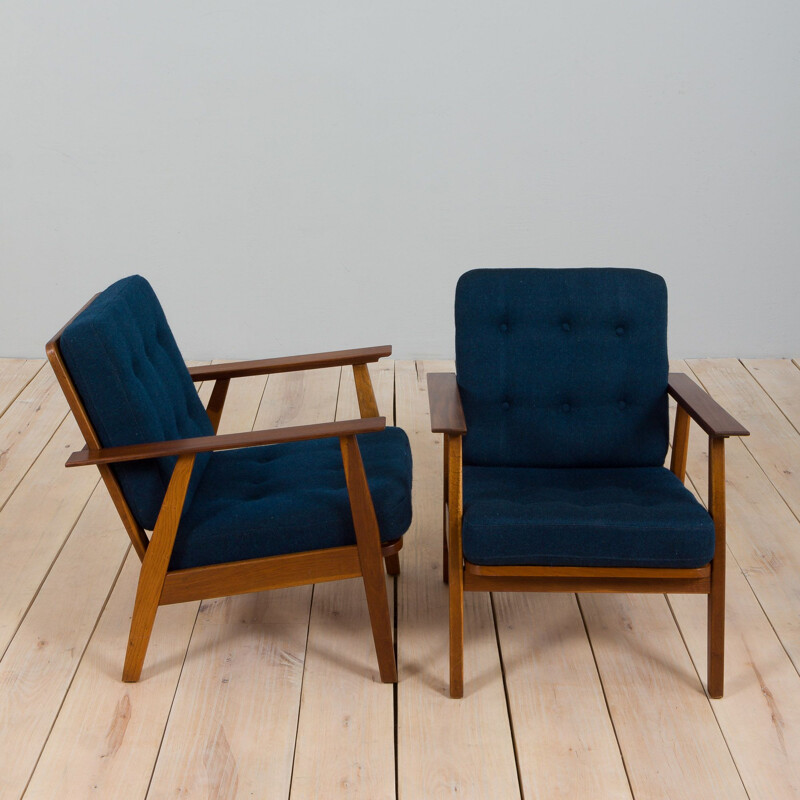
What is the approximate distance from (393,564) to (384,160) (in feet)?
7.39

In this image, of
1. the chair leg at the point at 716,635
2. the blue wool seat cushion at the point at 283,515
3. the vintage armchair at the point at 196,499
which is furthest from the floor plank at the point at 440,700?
the chair leg at the point at 716,635

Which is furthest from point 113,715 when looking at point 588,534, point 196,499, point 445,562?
point 588,534

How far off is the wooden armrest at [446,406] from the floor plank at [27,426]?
164 centimetres

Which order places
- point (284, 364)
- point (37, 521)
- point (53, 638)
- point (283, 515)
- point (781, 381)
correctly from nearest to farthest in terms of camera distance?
1. point (283, 515)
2. point (53, 638)
3. point (284, 364)
4. point (37, 521)
5. point (781, 381)

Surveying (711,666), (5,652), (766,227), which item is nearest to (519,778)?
(711,666)

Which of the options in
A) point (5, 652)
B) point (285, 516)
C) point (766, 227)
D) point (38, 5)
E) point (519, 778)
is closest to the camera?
point (519, 778)

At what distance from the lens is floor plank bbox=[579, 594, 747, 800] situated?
186 cm

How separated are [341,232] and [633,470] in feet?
7.60

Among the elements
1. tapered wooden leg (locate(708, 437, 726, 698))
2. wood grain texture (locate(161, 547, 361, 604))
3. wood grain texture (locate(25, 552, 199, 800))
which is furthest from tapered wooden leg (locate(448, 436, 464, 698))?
wood grain texture (locate(25, 552, 199, 800))

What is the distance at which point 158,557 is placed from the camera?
2.04m

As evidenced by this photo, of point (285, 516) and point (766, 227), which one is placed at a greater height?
point (285, 516)

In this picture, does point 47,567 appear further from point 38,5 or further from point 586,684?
point 38,5

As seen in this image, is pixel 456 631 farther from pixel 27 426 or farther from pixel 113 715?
pixel 27 426

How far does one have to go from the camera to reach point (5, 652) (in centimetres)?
231
